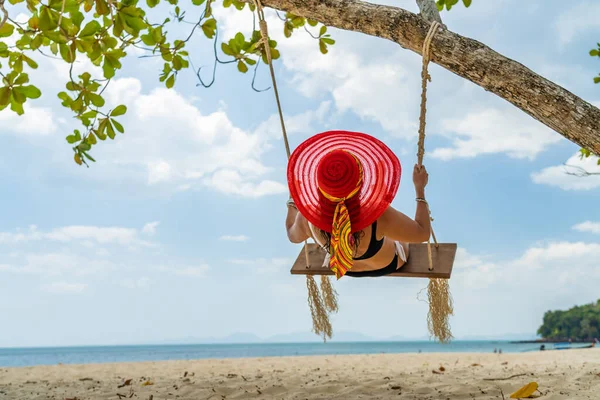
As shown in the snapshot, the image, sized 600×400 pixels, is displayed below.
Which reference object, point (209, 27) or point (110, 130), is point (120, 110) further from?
point (209, 27)

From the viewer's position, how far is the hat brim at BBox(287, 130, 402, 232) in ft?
9.38

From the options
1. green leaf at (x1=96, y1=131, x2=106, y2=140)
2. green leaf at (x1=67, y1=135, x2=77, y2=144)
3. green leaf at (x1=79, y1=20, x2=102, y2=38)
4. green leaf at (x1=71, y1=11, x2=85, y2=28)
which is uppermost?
green leaf at (x1=71, y1=11, x2=85, y2=28)

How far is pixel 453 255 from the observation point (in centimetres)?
340

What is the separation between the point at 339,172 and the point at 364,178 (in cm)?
22

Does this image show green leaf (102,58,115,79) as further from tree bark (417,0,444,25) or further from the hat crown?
tree bark (417,0,444,25)

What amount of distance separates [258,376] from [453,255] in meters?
2.76

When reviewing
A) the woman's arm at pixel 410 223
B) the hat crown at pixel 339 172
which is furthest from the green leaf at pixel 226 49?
the woman's arm at pixel 410 223

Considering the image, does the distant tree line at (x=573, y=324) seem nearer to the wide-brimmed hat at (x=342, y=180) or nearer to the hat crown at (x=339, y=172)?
the wide-brimmed hat at (x=342, y=180)

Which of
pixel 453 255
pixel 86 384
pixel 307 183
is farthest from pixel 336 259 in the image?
pixel 86 384

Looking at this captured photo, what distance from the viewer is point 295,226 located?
3.22m

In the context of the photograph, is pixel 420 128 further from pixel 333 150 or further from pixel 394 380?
pixel 394 380

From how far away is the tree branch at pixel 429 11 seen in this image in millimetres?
3250

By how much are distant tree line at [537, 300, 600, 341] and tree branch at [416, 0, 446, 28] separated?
163 feet

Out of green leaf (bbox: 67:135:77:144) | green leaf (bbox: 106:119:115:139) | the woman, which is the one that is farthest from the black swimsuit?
green leaf (bbox: 67:135:77:144)
